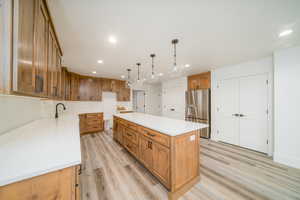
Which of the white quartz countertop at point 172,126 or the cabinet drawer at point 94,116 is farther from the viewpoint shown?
the cabinet drawer at point 94,116

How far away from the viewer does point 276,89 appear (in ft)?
8.04

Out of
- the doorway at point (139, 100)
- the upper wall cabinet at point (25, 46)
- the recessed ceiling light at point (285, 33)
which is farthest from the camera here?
the doorway at point (139, 100)

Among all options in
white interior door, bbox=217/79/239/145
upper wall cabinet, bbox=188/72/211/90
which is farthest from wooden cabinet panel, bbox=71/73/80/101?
white interior door, bbox=217/79/239/145

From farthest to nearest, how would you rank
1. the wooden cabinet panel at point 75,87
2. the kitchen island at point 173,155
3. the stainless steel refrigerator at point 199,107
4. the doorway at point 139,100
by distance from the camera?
the doorway at point 139,100 < the wooden cabinet panel at point 75,87 < the stainless steel refrigerator at point 199,107 < the kitchen island at point 173,155

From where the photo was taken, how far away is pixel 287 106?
2322 mm

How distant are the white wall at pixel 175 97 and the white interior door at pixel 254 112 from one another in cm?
208

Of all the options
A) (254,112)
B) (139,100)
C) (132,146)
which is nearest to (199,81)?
(254,112)

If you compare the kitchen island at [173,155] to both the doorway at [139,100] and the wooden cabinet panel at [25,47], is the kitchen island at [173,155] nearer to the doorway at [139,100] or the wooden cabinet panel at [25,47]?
the wooden cabinet panel at [25,47]

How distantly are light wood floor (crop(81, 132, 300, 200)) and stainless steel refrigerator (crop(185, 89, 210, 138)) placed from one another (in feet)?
4.45

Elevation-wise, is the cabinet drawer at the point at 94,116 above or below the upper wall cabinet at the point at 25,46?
below

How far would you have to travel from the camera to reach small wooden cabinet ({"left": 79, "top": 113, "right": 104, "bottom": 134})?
4379mm

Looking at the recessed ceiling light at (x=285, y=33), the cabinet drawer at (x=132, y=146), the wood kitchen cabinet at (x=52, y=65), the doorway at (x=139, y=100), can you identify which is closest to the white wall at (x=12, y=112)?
the wood kitchen cabinet at (x=52, y=65)

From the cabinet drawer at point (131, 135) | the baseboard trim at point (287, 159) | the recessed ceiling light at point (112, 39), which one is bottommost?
the baseboard trim at point (287, 159)

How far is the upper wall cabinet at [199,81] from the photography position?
393cm
